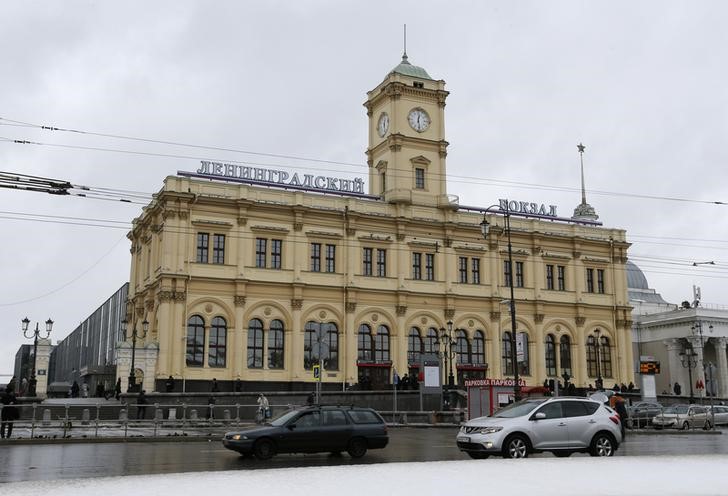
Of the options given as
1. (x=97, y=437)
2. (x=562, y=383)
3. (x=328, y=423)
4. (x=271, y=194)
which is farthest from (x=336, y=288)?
(x=328, y=423)

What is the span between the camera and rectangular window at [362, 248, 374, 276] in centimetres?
5981

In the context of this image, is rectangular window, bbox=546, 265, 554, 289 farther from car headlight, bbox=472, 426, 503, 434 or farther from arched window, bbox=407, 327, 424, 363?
car headlight, bbox=472, 426, 503, 434

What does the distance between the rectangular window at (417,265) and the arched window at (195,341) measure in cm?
1686

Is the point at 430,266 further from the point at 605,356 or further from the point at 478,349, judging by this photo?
the point at 605,356

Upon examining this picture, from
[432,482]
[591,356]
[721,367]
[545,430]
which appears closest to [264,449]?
[545,430]

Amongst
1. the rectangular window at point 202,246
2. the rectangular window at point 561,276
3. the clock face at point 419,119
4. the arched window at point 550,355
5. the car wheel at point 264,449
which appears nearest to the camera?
the car wheel at point 264,449

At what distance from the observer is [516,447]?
66.3 feet

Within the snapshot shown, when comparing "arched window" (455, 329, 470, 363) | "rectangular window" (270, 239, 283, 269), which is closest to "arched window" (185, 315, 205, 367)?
"rectangular window" (270, 239, 283, 269)

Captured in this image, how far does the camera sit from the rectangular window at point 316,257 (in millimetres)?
58281

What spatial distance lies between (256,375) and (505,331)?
69.0 ft

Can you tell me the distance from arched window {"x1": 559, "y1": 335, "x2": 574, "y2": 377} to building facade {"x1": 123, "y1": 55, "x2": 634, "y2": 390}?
0.14 metres

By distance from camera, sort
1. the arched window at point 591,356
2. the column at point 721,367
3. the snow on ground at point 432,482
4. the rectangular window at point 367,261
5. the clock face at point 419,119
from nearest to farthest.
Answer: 1. the snow on ground at point 432,482
2. the rectangular window at point 367,261
3. the clock face at point 419,119
4. the arched window at point 591,356
5. the column at point 721,367

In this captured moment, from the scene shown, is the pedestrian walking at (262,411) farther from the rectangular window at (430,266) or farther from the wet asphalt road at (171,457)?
the rectangular window at (430,266)

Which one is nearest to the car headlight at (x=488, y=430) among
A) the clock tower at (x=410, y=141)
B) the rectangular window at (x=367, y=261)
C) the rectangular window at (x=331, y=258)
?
the rectangular window at (x=331, y=258)
